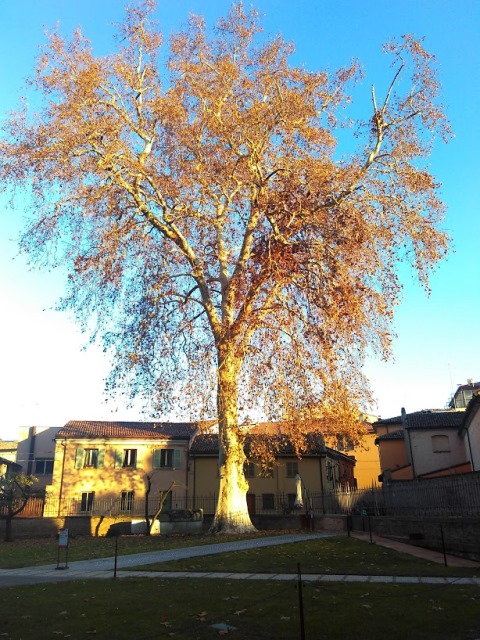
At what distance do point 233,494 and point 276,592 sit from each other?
503 inches

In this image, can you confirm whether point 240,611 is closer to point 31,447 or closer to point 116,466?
point 116,466

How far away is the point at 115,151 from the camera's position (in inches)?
860

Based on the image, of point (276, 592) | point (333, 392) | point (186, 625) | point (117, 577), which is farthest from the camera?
point (333, 392)

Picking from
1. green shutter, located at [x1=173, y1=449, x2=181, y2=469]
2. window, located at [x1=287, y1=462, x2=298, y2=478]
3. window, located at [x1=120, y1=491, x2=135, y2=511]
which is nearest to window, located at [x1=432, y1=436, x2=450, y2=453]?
window, located at [x1=287, y1=462, x2=298, y2=478]

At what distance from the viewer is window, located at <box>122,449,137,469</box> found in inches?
1422

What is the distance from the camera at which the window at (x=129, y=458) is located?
3612 centimetres

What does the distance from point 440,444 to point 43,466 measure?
3621 cm

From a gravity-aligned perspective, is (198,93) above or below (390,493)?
above

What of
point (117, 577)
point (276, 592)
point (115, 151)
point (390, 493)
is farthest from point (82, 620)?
point (115, 151)

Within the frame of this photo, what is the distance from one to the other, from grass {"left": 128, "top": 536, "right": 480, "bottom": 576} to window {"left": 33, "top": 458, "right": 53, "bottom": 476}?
40.0m

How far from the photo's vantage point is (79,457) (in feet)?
117

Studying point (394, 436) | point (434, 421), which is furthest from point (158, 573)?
point (394, 436)

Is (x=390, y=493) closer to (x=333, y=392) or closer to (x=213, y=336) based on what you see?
(x=333, y=392)

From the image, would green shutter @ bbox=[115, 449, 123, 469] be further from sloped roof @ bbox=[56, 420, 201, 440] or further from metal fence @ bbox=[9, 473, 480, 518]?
metal fence @ bbox=[9, 473, 480, 518]
